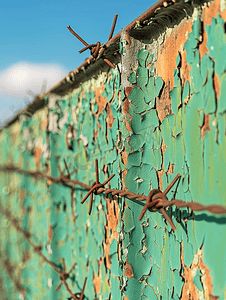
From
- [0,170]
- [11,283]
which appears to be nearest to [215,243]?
[11,283]

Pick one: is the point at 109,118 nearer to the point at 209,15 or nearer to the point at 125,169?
the point at 125,169

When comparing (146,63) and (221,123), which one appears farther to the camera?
(146,63)

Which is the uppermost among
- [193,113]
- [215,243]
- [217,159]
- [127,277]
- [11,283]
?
A: [193,113]

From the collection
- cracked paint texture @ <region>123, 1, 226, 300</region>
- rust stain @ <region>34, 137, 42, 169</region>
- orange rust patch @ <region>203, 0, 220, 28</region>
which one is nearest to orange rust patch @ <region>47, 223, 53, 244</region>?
rust stain @ <region>34, 137, 42, 169</region>

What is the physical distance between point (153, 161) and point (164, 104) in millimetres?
157

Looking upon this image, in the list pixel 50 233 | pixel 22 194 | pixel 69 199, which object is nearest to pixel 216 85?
pixel 69 199

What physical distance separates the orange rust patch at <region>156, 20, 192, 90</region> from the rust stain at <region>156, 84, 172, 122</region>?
2 cm

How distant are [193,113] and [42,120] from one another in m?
1.35

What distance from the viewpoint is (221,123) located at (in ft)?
1.97

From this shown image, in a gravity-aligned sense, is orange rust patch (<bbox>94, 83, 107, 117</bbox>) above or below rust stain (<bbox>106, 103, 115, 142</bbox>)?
above

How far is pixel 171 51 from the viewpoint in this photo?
0.77 metres

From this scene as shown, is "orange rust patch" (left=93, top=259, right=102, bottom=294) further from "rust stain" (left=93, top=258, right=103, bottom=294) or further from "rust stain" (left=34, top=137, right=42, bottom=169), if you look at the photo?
"rust stain" (left=34, top=137, right=42, bottom=169)

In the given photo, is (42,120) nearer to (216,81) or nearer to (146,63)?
(146,63)

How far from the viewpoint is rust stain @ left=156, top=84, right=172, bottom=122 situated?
78 cm
